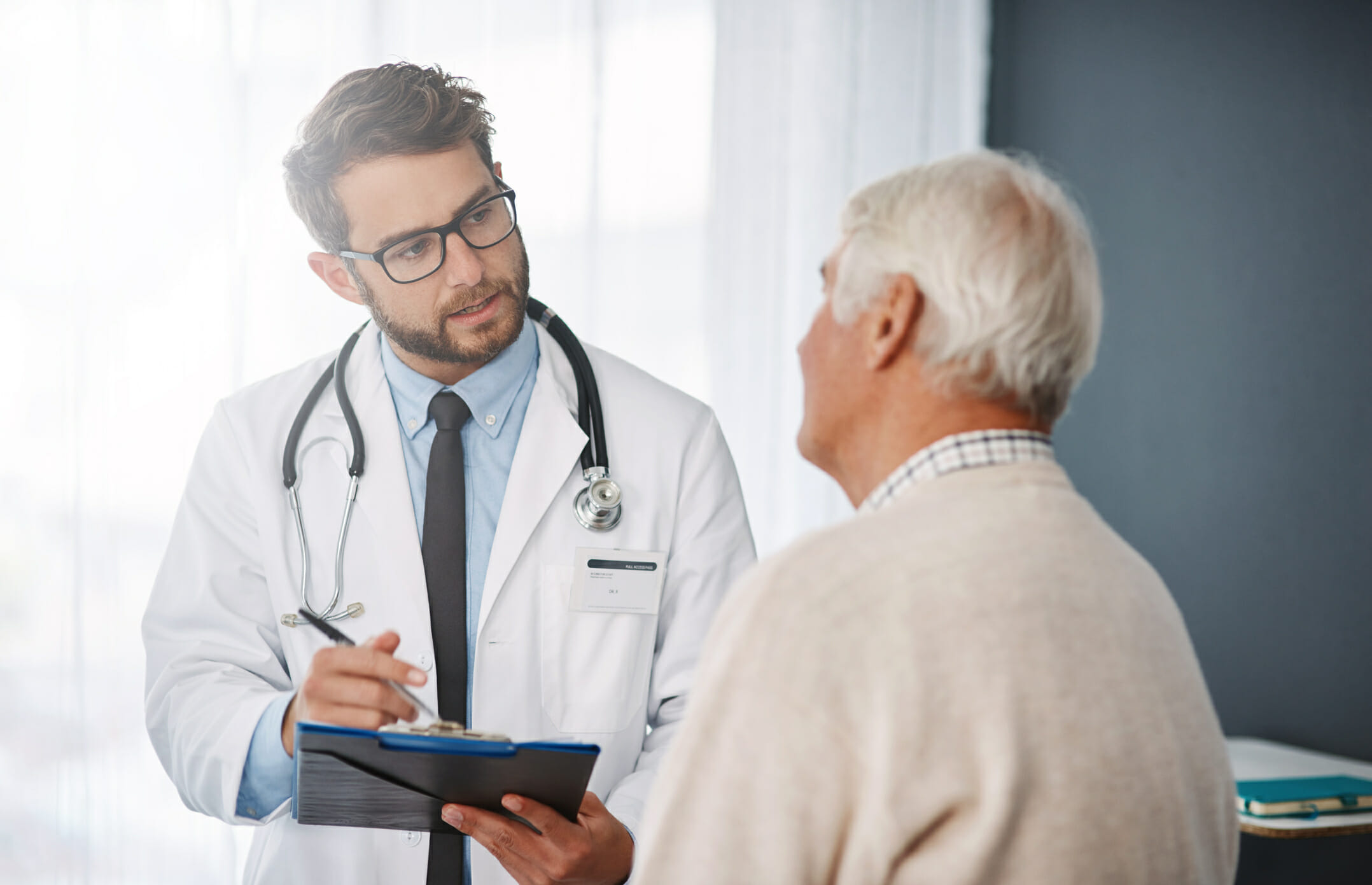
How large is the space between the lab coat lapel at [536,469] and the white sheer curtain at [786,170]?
1.16 m

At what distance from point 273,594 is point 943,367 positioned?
1.04 meters

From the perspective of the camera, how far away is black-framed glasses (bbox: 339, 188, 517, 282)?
1421 millimetres

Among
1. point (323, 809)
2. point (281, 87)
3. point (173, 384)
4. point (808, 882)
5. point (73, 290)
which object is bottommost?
point (323, 809)

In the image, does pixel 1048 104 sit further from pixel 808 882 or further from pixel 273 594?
pixel 808 882

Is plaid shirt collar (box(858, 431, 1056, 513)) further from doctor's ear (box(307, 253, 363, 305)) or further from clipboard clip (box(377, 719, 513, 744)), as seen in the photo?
doctor's ear (box(307, 253, 363, 305))

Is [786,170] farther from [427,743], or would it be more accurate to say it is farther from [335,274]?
[427,743]

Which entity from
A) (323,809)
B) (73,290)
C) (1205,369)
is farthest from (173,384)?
(1205,369)

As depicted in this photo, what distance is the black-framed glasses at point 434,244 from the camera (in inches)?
55.9

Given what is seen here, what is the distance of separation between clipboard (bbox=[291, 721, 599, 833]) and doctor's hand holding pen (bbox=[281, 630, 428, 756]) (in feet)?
0.24

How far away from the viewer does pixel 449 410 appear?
146 cm

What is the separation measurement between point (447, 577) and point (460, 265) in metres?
0.45

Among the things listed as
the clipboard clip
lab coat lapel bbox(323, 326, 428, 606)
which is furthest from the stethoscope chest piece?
Result: the clipboard clip

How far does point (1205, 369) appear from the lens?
2535 millimetres

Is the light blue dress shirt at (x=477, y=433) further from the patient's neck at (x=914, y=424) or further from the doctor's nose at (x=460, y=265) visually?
the patient's neck at (x=914, y=424)
